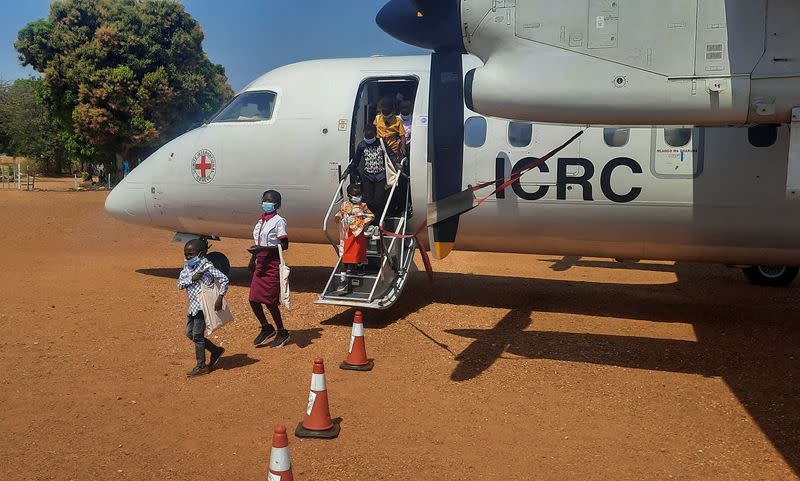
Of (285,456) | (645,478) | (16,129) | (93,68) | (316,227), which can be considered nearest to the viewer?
(285,456)

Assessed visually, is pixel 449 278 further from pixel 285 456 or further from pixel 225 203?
pixel 285 456

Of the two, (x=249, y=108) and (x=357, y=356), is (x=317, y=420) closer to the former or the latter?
(x=357, y=356)

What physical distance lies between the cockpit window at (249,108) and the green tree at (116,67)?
25696 mm

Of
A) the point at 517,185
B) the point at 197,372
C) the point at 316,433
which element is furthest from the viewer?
the point at 517,185

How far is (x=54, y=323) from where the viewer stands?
9.17m

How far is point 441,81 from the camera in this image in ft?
26.5

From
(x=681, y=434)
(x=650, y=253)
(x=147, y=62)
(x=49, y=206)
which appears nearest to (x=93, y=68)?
(x=147, y=62)

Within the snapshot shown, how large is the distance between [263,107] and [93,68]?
27542mm

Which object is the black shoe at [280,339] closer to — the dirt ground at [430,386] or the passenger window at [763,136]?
the dirt ground at [430,386]

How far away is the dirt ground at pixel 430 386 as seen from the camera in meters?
5.21

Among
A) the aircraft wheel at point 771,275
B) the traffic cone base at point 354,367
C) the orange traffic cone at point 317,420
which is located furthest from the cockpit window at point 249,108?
the aircraft wheel at point 771,275

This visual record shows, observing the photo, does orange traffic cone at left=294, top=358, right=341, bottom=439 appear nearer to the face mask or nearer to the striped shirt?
the striped shirt

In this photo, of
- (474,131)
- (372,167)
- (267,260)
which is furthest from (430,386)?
(474,131)

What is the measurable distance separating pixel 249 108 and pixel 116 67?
27407mm
